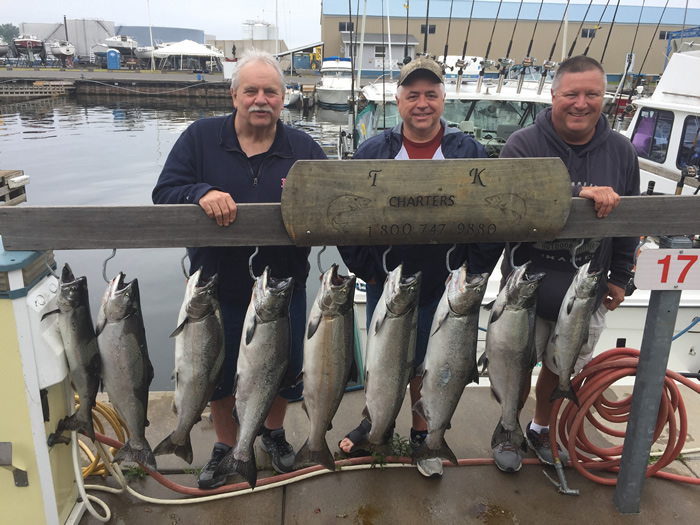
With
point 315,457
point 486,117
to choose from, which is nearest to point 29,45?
point 486,117

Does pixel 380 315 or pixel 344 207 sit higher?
pixel 344 207

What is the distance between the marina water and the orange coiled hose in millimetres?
2344

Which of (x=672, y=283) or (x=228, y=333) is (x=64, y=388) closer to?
(x=228, y=333)

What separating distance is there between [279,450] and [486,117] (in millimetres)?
7450

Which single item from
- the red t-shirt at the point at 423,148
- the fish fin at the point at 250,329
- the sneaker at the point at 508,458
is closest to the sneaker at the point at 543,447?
the sneaker at the point at 508,458

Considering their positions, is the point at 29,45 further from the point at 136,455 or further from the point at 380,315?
the point at 380,315

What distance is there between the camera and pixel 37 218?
2066mm

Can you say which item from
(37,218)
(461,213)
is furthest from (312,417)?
(37,218)

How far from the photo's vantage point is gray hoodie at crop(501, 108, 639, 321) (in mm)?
2766

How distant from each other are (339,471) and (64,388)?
5.13ft

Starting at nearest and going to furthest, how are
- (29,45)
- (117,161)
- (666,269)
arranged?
(666,269), (117,161), (29,45)

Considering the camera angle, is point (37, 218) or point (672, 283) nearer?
point (37, 218)

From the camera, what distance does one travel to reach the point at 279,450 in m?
3.01

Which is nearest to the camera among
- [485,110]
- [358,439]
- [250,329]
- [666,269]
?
[250,329]
